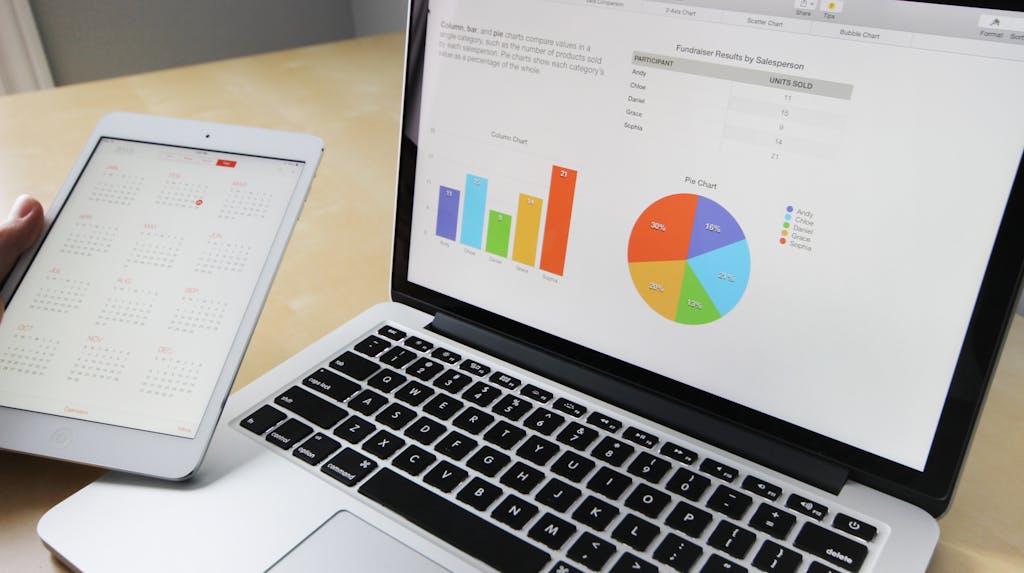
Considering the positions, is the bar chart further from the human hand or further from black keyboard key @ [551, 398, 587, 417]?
the human hand

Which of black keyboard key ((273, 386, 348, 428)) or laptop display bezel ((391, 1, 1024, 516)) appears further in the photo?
black keyboard key ((273, 386, 348, 428))

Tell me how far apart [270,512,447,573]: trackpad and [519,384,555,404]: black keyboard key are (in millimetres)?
Answer: 142

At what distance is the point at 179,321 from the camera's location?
53cm

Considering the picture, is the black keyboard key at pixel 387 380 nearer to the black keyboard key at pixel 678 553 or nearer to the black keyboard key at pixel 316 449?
the black keyboard key at pixel 316 449

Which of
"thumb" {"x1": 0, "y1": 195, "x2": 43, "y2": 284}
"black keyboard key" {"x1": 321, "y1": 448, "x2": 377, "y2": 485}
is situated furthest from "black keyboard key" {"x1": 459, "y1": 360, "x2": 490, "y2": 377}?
"thumb" {"x1": 0, "y1": 195, "x2": 43, "y2": 284}

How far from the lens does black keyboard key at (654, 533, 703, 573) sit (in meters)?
0.41

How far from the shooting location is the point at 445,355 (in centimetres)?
58

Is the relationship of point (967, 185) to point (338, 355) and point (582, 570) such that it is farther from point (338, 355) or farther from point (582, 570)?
point (338, 355)

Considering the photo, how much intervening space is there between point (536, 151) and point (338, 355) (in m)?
0.21

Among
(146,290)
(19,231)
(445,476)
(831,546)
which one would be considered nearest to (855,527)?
(831,546)

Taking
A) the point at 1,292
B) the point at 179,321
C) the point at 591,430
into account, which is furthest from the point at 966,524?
the point at 1,292

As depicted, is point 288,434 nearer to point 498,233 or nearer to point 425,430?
point 425,430

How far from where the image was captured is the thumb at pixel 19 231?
0.55 meters

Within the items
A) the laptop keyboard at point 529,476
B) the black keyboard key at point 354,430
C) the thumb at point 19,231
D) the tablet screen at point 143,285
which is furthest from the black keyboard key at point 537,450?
the thumb at point 19,231
